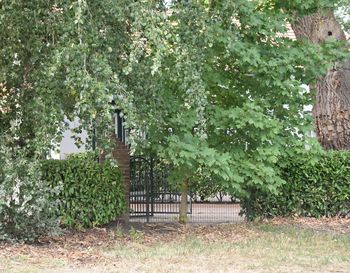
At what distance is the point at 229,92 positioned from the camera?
10.4 m

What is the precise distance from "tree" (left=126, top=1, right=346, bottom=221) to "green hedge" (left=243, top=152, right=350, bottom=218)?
121 centimetres

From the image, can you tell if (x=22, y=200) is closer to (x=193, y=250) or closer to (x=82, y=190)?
(x=82, y=190)

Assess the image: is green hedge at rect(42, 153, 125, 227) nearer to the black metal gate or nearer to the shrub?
the shrub

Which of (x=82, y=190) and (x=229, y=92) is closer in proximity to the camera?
(x=82, y=190)

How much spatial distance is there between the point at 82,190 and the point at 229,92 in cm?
296

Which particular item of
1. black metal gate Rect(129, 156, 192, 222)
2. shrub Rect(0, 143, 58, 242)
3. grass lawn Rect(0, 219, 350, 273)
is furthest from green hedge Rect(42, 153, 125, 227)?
black metal gate Rect(129, 156, 192, 222)

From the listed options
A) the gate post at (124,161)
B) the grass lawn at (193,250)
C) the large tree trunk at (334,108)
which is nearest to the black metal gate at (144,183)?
the gate post at (124,161)

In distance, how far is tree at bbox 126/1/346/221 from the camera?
809cm

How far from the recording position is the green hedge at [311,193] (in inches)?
455

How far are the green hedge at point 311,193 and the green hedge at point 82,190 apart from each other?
112 inches

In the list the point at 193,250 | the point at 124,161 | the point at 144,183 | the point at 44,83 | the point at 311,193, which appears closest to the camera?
the point at 44,83

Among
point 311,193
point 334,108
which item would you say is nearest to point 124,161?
point 311,193

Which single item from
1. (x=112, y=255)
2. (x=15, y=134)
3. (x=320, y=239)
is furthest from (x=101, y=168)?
(x=320, y=239)

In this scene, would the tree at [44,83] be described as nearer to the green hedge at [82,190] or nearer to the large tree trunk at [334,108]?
the green hedge at [82,190]
